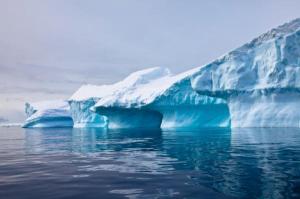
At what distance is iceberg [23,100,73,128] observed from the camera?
290ft

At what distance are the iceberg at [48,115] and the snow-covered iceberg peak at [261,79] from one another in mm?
52882

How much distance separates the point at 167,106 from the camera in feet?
192

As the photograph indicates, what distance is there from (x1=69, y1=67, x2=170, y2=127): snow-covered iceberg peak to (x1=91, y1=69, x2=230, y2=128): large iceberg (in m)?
2.14

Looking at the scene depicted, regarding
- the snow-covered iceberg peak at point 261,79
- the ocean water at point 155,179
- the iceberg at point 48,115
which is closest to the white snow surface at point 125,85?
the iceberg at point 48,115

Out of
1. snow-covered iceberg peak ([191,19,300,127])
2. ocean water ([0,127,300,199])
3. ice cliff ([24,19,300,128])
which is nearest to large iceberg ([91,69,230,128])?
ice cliff ([24,19,300,128])

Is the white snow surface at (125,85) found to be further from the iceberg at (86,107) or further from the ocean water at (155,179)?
the ocean water at (155,179)

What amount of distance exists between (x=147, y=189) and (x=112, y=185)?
3.89 feet

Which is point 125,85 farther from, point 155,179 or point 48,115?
point 155,179

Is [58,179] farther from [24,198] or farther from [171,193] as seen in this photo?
[171,193]

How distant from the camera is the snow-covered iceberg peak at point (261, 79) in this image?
1724 inches

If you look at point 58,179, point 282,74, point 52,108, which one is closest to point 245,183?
point 58,179

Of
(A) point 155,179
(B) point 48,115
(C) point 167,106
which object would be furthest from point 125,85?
(A) point 155,179

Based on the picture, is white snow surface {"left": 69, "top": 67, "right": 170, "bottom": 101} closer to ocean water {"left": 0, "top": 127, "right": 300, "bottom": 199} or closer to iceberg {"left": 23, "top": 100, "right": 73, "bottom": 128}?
iceberg {"left": 23, "top": 100, "right": 73, "bottom": 128}

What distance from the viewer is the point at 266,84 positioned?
44.7 meters
